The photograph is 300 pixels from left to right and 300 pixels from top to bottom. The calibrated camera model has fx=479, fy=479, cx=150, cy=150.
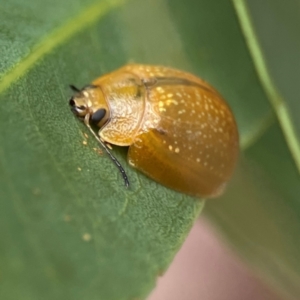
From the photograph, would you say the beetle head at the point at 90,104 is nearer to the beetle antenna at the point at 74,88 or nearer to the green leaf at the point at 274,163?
the beetle antenna at the point at 74,88

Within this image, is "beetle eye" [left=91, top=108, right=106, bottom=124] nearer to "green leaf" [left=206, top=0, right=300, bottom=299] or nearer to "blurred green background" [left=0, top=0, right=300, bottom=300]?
"blurred green background" [left=0, top=0, right=300, bottom=300]

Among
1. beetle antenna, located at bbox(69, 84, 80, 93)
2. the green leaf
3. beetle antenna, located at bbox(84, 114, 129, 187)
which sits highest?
beetle antenna, located at bbox(69, 84, 80, 93)

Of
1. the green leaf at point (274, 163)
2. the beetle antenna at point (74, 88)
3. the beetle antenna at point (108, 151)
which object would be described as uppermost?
the beetle antenna at point (74, 88)

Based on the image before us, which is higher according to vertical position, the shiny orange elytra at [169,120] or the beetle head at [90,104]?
the beetle head at [90,104]

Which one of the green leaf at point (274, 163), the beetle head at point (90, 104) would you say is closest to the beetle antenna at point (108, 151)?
the beetle head at point (90, 104)

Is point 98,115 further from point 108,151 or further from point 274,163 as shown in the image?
point 274,163

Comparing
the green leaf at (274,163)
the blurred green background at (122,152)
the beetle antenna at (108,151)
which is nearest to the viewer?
the blurred green background at (122,152)

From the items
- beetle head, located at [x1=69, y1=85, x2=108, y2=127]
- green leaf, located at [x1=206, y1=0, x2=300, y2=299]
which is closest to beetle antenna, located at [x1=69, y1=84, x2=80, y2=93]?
beetle head, located at [x1=69, y1=85, x2=108, y2=127]
